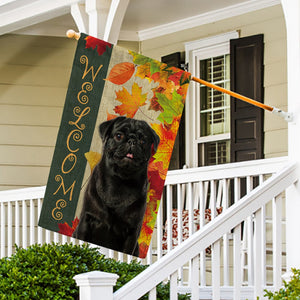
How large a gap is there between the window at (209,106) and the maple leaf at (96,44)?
344 cm

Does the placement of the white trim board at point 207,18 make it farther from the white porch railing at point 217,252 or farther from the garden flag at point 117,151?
the white porch railing at point 217,252

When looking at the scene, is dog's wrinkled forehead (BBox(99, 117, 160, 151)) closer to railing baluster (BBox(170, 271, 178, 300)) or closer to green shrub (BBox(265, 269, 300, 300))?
railing baluster (BBox(170, 271, 178, 300))

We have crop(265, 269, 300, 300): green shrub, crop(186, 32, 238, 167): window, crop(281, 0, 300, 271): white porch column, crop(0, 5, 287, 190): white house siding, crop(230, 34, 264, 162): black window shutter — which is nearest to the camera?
crop(265, 269, 300, 300): green shrub

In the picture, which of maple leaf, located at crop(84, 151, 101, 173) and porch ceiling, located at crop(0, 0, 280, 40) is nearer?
maple leaf, located at crop(84, 151, 101, 173)

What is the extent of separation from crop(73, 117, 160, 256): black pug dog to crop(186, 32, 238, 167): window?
3243 mm

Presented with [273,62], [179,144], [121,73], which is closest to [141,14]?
[179,144]

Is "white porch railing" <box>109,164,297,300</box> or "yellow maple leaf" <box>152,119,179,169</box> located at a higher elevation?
"yellow maple leaf" <box>152,119,179,169</box>

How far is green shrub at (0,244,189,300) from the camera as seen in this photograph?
157 inches

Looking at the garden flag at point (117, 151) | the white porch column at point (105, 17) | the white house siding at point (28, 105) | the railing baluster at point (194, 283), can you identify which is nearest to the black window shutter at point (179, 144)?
the white house siding at point (28, 105)

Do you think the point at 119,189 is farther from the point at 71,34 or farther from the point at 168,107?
the point at 71,34

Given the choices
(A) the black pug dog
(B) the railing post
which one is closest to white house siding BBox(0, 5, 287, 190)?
(A) the black pug dog

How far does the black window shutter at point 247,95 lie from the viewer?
22.2 ft

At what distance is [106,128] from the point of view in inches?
158

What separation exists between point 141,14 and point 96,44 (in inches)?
147
